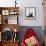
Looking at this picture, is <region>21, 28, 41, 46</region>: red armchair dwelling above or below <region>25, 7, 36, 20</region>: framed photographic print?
below

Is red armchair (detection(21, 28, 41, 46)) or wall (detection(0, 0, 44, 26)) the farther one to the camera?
wall (detection(0, 0, 44, 26))

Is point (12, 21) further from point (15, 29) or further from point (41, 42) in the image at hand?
point (41, 42)

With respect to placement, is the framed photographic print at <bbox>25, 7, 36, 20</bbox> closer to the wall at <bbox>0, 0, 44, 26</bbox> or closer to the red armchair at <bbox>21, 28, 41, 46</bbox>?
the wall at <bbox>0, 0, 44, 26</bbox>

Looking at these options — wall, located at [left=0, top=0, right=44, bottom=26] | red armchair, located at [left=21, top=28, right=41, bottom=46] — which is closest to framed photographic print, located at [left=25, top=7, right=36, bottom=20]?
wall, located at [left=0, top=0, right=44, bottom=26]

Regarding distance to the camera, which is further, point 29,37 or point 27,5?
point 27,5

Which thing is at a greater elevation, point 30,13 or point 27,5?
point 27,5

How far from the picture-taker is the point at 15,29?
6.17 m

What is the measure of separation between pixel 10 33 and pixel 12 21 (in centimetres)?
49

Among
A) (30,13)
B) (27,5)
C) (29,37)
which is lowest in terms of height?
(29,37)

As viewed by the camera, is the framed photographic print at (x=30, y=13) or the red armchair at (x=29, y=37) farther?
the framed photographic print at (x=30, y=13)

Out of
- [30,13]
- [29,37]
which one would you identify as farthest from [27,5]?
[29,37]

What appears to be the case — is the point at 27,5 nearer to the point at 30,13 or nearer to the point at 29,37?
the point at 30,13

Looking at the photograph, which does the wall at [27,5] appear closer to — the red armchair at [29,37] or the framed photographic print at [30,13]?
the framed photographic print at [30,13]

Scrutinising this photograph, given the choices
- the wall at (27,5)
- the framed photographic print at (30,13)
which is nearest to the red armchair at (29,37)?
the wall at (27,5)
